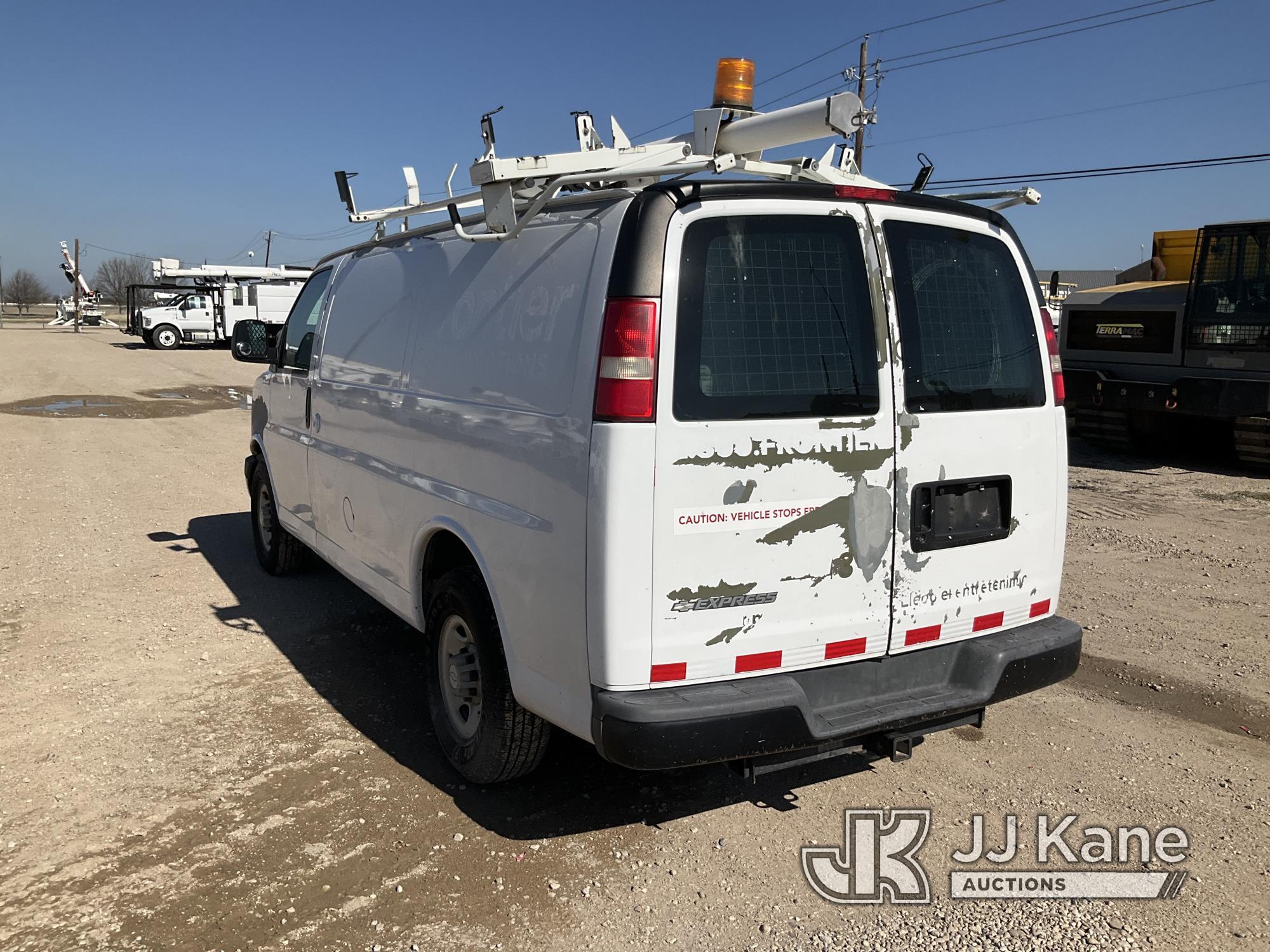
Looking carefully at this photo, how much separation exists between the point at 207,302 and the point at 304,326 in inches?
1402

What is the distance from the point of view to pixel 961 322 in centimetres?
369

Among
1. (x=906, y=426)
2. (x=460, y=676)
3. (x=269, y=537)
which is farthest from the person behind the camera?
(x=269, y=537)

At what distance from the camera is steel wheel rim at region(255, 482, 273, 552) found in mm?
7121

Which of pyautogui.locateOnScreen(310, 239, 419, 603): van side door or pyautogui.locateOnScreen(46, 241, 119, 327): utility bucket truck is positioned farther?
pyautogui.locateOnScreen(46, 241, 119, 327): utility bucket truck

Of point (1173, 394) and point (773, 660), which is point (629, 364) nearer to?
point (773, 660)

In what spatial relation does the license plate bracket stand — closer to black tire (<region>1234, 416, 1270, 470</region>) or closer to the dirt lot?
the dirt lot

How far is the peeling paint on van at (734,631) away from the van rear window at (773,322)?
A: 67 centimetres

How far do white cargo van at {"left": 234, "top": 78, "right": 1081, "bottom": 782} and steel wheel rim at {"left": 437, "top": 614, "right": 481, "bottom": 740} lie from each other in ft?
0.06

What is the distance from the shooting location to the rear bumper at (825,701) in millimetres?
3096

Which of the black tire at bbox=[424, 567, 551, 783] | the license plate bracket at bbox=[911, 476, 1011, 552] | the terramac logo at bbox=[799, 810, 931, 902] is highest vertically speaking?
the license plate bracket at bbox=[911, 476, 1011, 552]

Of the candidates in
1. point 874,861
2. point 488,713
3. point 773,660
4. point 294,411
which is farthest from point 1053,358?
point 294,411

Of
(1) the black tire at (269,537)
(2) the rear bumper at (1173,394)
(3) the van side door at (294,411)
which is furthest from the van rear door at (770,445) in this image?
(2) the rear bumper at (1173,394)

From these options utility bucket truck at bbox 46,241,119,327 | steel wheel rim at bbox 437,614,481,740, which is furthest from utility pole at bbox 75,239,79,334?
steel wheel rim at bbox 437,614,481,740

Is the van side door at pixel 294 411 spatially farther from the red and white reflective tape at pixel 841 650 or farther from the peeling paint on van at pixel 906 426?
the peeling paint on van at pixel 906 426
